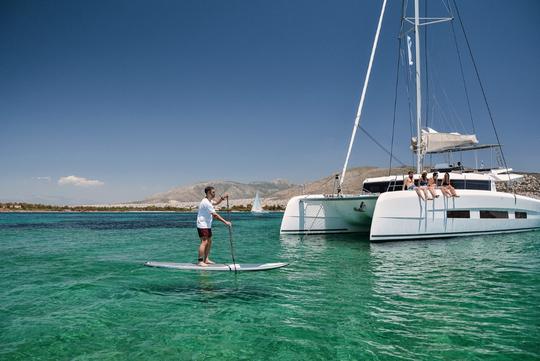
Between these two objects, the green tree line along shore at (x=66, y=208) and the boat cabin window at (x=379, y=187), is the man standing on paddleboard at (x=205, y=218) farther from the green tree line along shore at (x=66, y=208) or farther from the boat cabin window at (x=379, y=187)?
the green tree line along shore at (x=66, y=208)

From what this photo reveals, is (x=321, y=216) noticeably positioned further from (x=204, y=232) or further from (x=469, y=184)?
(x=204, y=232)

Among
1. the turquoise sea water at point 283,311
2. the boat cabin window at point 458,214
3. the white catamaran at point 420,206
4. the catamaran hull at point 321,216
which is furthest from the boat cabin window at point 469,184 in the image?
the turquoise sea water at point 283,311

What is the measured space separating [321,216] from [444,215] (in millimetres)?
6278

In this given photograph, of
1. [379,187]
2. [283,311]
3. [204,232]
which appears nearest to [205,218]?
[204,232]

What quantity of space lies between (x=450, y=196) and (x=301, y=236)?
25.8 ft

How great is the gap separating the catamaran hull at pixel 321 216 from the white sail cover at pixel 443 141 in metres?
5.03

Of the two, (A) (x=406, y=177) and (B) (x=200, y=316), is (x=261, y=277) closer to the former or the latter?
(B) (x=200, y=316)

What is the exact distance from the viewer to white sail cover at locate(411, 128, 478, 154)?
2050 cm

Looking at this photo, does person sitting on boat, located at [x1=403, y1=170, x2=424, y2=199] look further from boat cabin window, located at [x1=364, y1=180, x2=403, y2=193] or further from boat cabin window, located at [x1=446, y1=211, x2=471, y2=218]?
boat cabin window, located at [x1=446, y1=211, x2=471, y2=218]

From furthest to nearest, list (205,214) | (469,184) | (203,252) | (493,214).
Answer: (493,214) → (469,184) → (203,252) → (205,214)

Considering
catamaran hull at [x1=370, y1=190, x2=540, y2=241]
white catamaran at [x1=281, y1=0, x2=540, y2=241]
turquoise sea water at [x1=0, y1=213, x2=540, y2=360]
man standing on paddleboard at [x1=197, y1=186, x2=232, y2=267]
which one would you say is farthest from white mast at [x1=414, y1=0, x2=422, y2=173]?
man standing on paddleboard at [x1=197, y1=186, x2=232, y2=267]

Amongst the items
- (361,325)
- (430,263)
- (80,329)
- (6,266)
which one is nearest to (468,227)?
(430,263)

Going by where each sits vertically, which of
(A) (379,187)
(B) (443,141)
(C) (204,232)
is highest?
(B) (443,141)

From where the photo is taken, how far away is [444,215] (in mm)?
17438
